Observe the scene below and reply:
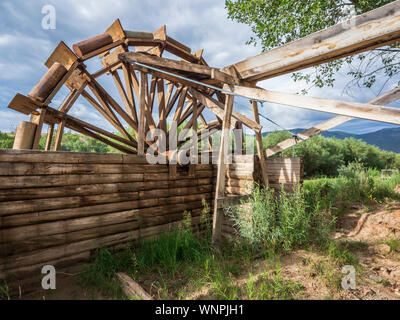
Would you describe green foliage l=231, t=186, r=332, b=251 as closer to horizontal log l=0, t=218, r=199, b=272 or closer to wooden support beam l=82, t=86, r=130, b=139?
horizontal log l=0, t=218, r=199, b=272

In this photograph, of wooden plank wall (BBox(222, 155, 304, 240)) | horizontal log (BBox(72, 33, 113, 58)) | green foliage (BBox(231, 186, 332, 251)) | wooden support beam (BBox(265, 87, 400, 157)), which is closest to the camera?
green foliage (BBox(231, 186, 332, 251))

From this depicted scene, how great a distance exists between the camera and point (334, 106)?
7.28ft

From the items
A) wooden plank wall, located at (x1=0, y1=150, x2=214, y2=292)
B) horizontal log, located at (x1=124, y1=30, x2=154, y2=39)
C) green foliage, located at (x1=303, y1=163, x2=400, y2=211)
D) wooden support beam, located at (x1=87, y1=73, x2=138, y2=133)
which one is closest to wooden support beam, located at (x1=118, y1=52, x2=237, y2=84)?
horizontal log, located at (x1=124, y1=30, x2=154, y2=39)

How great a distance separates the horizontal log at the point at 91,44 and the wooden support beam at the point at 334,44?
133 inches

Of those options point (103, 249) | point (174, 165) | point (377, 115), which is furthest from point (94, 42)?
point (377, 115)

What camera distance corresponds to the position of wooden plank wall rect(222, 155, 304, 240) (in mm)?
4223

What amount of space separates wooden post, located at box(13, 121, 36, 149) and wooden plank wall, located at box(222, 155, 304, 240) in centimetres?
402

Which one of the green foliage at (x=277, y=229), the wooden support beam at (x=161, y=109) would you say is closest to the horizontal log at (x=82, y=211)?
the green foliage at (x=277, y=229)

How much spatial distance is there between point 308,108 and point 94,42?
4756 mm

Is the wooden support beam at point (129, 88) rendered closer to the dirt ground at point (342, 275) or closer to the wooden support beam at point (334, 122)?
the wooden support beam at point (334, 122)

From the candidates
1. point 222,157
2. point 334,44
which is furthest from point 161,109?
point 334,44

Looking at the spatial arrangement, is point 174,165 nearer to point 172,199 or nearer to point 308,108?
point 172,199

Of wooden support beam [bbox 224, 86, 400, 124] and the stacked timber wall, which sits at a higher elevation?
wooden support beam [bbox 224, 86, 400, 124]
